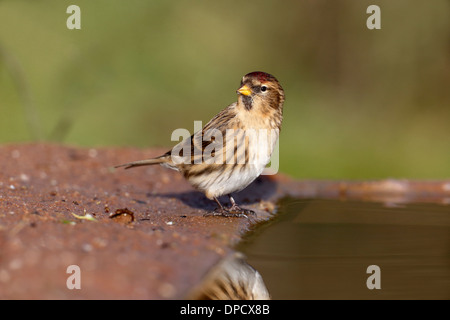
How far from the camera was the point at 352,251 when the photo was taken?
12.7ft

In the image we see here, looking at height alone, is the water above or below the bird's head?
below

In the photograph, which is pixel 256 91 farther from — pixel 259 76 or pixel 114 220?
pixel 114 220

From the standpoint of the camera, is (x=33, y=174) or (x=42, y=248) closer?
(x=42, y=248)

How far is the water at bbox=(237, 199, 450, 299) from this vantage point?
10.1 ft

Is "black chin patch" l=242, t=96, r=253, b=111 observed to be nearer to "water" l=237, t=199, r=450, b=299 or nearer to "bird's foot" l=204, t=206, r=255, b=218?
"bird's foot" l=204, t=206, r=255, b=218

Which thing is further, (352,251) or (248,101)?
(248,101)

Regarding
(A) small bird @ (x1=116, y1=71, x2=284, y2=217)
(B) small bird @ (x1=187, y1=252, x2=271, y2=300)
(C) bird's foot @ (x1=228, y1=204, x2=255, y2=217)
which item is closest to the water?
(B) small bird @ (x1=187, y1=252, x2=271, y2=300)

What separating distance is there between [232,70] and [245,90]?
21.3 feet

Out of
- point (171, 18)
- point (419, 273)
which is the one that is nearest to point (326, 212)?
point (419, 273)

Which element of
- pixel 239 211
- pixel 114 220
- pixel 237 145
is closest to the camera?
pixel 114 220

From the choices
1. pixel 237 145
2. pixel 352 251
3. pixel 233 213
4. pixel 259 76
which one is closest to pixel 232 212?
pixel 233 213

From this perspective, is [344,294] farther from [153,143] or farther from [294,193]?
[153,143]
